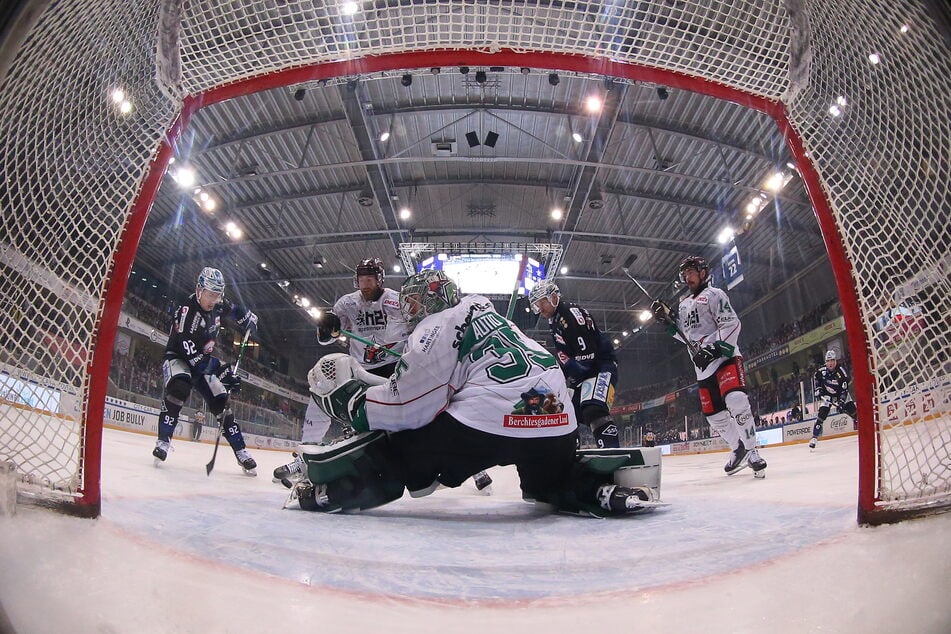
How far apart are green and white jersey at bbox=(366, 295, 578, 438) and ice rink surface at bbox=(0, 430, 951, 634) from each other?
403mm

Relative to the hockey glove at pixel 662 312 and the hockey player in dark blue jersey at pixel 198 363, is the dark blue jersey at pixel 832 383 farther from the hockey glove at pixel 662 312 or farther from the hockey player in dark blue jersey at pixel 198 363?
the hockey player in dark blue jersey at pixel 198 363

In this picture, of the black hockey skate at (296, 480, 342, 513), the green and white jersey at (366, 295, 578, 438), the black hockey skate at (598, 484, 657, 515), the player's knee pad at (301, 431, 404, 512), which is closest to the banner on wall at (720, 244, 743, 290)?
the black hockey skate at (598, 484, 657, 515)

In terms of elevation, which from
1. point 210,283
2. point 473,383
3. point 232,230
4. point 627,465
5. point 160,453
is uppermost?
point 232,230

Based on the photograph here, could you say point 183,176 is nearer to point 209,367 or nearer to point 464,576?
point 209,367

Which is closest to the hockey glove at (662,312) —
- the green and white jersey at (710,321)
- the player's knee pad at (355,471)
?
the green and white jersey at (710,321)

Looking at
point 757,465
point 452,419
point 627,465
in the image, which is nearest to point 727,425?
point 757,465

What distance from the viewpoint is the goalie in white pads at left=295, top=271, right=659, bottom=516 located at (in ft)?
6.45

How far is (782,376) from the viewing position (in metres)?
14.2

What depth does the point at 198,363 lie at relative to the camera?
13.8 ft

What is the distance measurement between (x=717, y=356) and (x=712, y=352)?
5cm

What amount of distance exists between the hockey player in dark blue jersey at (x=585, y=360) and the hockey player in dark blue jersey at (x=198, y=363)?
8.10 ft

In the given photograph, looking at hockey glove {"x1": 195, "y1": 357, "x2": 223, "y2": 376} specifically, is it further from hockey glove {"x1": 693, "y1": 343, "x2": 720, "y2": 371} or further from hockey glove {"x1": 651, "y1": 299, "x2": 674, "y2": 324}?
hockey glove {"x1": 693, "y1": 343, "x2": 720, "y2": 371}

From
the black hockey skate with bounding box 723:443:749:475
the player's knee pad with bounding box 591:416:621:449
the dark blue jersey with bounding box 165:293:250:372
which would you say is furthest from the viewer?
the dark blue jersey with bounding box 165:293:250:372

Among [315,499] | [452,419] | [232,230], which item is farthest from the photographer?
[232,230]
